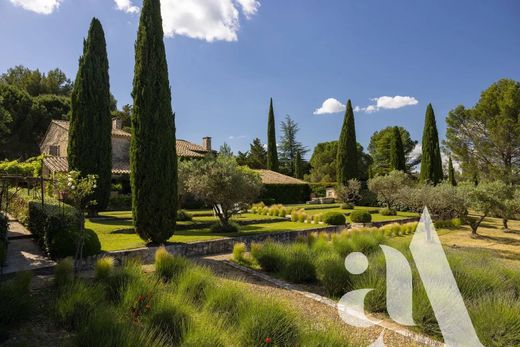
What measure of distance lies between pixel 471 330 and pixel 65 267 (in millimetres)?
7600

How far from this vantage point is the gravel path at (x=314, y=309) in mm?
5134

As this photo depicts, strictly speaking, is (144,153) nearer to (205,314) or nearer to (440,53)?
(205,314)

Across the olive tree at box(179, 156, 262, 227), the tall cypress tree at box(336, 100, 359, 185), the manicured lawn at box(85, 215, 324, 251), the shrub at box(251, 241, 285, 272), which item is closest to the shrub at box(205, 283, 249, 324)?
the shrub at box(251, 241, 285, 272)

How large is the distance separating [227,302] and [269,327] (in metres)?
1.32

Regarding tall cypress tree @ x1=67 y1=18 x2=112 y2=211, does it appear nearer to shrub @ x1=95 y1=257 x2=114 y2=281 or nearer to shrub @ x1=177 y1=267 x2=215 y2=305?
shrub @ x1=95 y1=257 x2=114 y2=281

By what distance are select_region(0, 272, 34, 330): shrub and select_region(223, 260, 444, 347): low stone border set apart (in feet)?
16.5

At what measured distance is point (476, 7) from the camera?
834 cm

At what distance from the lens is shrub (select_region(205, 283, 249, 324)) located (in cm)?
531

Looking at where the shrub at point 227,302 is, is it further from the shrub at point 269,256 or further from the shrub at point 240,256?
the shrub at point 240,256

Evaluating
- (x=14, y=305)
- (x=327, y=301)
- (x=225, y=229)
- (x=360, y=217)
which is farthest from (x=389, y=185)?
(x=14, y=305)

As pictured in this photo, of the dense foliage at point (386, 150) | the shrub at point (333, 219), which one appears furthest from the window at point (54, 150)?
the dense foliage at point (386, 150)

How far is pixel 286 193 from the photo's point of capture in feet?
112

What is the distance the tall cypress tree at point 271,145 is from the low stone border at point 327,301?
115 feet

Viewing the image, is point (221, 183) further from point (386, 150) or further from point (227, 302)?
point (386, 150)
